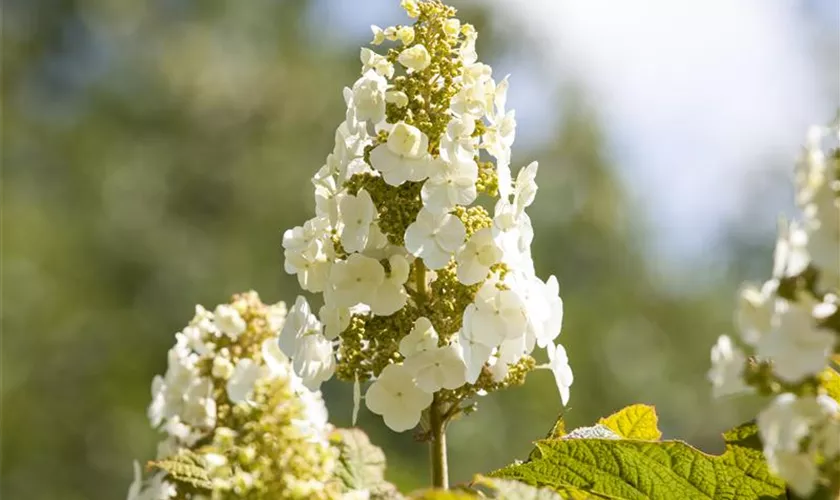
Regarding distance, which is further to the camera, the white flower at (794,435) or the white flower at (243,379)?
the white flower at (243,379)

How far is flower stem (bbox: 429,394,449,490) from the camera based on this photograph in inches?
49.2

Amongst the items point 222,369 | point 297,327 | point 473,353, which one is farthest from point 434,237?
point 222,369

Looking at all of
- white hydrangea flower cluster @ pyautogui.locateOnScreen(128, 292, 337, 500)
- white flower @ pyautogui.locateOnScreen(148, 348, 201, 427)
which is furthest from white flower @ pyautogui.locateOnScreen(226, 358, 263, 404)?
white flower @ pyautogui.locateOnScreen(148, 348, 201, 427)

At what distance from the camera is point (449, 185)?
4.16 ft

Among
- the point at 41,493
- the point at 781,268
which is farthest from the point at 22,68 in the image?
the point at 781,268

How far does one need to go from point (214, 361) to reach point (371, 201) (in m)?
0.52

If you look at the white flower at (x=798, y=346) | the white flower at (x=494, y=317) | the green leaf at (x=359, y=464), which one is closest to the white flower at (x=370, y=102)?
the white flower at (x=494, y=317)

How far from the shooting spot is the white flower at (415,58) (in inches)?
52.4

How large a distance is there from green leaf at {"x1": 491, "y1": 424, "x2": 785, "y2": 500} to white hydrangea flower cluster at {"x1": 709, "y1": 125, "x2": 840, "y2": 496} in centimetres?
27

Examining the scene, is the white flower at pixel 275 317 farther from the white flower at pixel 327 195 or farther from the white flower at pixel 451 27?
the white flower at pixel 451 27

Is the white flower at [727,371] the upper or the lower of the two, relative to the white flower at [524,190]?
lower

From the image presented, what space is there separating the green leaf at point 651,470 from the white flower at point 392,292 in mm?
212

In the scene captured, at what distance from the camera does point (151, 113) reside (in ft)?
45.9

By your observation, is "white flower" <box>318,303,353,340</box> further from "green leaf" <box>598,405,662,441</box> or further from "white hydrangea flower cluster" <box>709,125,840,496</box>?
"white hydrangea flower cluster" <box>709,125,840,496</box>
